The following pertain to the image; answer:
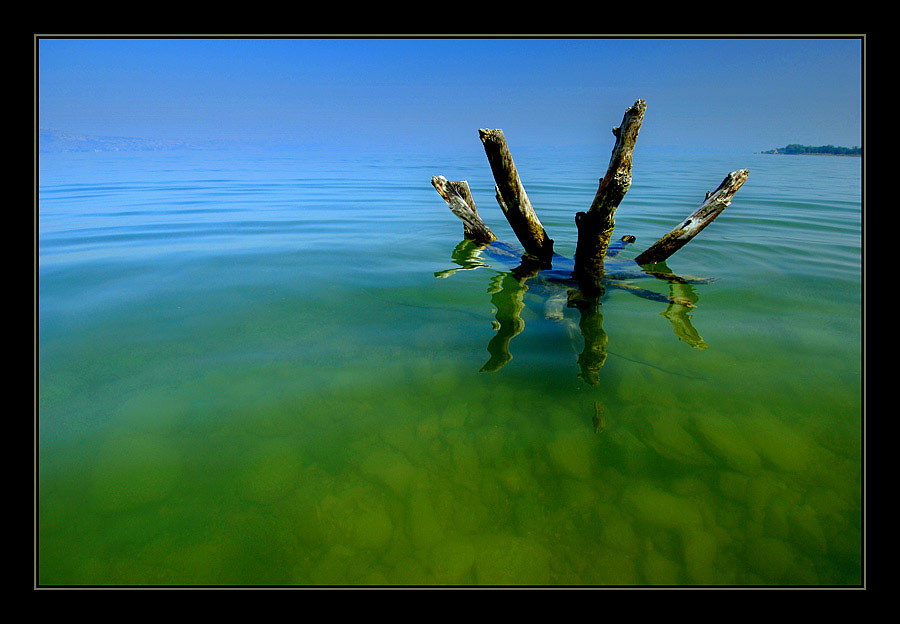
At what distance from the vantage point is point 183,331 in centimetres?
478

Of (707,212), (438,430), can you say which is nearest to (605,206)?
(707,212)

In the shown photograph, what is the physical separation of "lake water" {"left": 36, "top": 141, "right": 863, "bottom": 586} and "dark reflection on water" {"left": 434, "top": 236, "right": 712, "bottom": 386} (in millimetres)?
61

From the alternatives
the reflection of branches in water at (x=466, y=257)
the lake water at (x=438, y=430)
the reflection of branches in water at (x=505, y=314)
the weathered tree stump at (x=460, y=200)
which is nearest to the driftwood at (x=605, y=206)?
the lake water at (x=438, y=430)

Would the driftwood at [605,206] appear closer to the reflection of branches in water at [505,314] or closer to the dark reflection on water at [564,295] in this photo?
the dark reflection on water at [564,295]

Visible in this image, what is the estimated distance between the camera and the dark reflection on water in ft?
14.6

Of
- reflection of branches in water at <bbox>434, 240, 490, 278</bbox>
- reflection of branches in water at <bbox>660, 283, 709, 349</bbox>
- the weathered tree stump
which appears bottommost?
reflection of branches in water at <bbox>660, 283, 709, 349</bbox>

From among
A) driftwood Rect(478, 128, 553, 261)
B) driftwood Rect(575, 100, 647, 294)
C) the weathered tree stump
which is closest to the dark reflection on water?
driftwood Rect(575, 100, 647, 294)

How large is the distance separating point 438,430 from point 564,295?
3258mm

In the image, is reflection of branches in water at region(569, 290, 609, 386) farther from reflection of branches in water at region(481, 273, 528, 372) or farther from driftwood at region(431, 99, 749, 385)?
reflection of branches in water at region(481, 273, 528, 372)

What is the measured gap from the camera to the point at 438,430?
3.19 meters

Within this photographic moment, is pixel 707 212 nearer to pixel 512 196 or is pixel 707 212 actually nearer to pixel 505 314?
pixel 512 196

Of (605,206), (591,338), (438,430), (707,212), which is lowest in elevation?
(438,430)

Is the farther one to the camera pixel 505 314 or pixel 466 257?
pixel 466 257

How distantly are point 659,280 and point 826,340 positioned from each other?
234cm
